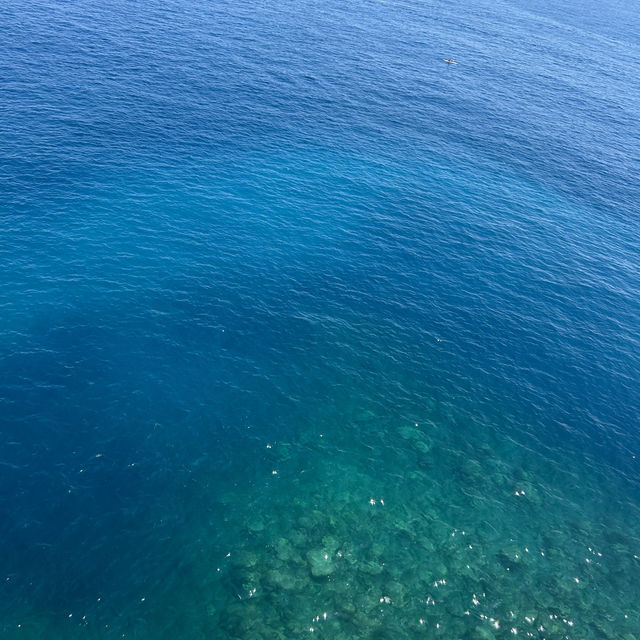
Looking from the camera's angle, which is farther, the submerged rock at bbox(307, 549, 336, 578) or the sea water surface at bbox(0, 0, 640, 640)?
the submerged rock at bbox(307, 549, 336, 578)

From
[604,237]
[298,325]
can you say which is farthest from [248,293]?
[604,237]

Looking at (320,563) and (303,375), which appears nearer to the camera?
(320,563)

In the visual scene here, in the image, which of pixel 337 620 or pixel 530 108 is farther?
pixel 530 108

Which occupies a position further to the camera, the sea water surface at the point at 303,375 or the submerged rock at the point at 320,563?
the submerged rock at the point at 320,563

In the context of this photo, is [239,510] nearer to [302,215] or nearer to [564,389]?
[564,389]

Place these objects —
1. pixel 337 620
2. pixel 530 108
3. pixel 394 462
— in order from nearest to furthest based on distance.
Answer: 1. pixel 337 620
2. pixel 394 462
3. pixel 530 108

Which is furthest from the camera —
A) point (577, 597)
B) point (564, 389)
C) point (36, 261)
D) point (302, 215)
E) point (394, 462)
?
point (302, 215)

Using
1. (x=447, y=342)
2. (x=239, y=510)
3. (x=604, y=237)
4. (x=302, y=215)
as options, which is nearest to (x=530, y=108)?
(x=604, y=237)

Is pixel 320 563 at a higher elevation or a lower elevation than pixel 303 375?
higher
